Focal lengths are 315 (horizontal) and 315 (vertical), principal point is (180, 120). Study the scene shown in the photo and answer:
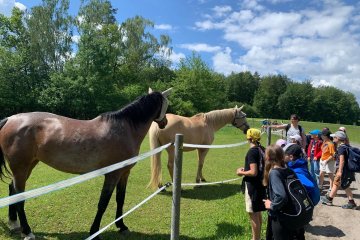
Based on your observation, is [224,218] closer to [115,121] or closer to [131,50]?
[115,121]

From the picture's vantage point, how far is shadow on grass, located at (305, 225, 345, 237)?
499 centimetres

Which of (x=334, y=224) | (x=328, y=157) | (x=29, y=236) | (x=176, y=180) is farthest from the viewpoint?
(x=328, y=157)

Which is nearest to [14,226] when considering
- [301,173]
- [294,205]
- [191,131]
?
[294,205]

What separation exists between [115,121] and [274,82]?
3760 inches

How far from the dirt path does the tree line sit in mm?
33354

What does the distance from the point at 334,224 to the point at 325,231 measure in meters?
0.44

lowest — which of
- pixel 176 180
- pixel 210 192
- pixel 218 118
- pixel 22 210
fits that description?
pixel 210 192

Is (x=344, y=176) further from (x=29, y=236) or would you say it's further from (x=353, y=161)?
(x=29, y=236)

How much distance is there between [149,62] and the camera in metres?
51.1

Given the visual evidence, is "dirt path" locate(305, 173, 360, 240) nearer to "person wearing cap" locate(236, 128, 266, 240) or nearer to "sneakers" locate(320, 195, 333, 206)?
"sneakers" locate(320, 195, 333, 206)

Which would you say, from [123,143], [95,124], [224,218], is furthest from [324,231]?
[95,124]

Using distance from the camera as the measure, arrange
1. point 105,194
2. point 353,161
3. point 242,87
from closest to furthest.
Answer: point 105,194, point 353,161, point 242,87

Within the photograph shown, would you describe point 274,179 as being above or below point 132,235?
above

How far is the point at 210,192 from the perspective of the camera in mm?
7871
